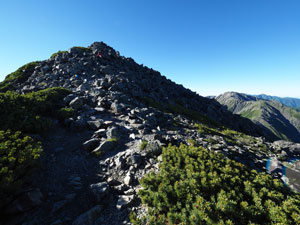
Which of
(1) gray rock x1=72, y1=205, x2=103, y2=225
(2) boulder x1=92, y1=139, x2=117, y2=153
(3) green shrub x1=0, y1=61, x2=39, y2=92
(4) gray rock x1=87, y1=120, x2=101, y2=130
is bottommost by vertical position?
(1) gray rock x1=72, y1=205, x2=103, y2=225

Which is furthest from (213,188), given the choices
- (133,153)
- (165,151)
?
(133,153)

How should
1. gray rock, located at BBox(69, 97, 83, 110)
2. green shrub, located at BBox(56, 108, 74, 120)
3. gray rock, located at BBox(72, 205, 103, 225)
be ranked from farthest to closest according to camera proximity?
gray rock, located at BBox(69, 97, 83, 110), green shrub, located at BBox(56, 108, 74, 120), gray rock, located at BBox(72, 205, 103, 225)

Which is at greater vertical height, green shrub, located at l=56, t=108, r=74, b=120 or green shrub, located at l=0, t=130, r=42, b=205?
green shrub, located at l=56, t=108, r=74, b=120

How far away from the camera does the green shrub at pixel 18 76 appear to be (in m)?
26.8

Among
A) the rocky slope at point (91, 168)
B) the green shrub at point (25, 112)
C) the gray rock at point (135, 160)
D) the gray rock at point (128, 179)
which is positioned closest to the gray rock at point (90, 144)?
the rocky slope at point (91, 168)

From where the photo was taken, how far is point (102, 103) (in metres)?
17.5

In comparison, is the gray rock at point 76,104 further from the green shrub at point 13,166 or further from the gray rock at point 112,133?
the green shrub at point 13,166

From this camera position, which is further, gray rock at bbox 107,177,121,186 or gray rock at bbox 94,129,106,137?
gray rock at bbox 94,129,106,137

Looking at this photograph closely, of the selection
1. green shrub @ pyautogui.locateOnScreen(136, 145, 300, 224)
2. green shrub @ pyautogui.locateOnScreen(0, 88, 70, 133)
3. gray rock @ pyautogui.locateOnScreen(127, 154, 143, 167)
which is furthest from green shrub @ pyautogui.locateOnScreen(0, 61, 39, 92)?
green shrub @ pyautogui.locateOnScreen(136, 145, 300, 224)

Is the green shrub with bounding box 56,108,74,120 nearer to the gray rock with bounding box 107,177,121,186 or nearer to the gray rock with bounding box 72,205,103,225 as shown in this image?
the gray rock with bounding box 107,177,121,186

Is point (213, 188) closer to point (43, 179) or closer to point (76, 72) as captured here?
point (43, 179)

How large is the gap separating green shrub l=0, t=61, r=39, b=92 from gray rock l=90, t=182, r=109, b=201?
3349 cm

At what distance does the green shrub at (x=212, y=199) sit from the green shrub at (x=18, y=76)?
36.4m

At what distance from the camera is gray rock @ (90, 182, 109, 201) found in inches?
232
